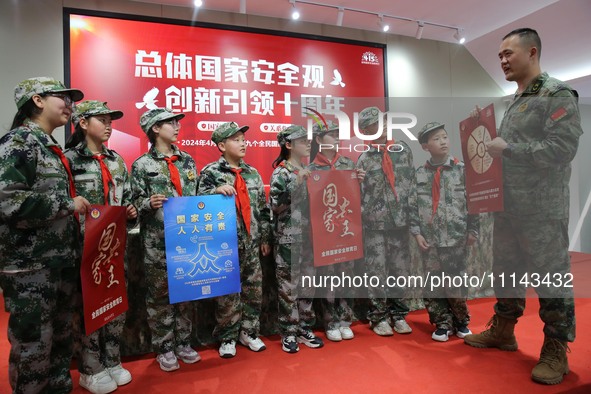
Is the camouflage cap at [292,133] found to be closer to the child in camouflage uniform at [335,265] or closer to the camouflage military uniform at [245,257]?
the child in camouflage uniform at [335,265]

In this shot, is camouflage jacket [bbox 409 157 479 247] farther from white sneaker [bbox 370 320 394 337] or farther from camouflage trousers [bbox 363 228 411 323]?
white sneaker [bbox 370 320 394 337]

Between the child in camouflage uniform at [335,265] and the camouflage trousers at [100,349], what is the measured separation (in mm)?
1223

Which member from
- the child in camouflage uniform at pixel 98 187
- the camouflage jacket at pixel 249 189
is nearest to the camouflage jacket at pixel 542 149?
the camouflage jacket at pixel 249 189

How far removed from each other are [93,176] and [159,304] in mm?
853

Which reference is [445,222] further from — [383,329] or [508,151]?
[383,329]

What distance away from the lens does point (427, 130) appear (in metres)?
2.39

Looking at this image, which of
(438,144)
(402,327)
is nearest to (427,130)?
(438,144)

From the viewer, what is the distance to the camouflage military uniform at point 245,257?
2477mm

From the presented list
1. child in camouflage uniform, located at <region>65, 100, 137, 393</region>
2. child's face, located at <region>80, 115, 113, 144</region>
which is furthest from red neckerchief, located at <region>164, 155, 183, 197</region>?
child's face, located at <region>80, 115, 113, 144</region>

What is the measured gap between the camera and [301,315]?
2.65m

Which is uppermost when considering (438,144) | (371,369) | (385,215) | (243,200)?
(438,144)

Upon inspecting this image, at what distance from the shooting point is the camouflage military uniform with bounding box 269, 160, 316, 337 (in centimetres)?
250

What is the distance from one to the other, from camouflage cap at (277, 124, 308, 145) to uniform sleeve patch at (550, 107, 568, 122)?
131 centimetres

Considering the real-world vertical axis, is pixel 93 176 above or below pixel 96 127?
below
